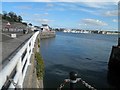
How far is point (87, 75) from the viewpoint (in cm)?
2662

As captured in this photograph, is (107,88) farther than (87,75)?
No

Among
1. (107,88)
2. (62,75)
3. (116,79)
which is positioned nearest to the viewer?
(107,88)

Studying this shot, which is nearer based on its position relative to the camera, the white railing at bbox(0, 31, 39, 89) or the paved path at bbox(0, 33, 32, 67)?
the white railing at bbox(0, 31, 39, 89)

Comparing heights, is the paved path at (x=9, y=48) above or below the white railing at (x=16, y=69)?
below

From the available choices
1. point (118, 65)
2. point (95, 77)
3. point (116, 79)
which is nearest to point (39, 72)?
point (95, 77)

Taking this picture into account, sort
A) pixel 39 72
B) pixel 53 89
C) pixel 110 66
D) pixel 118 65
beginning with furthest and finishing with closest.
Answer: pixel 110 66 → pixel 118 65 → pixel 53 89 → pixel 39 72

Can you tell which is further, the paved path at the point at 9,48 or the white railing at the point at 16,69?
the paved path at the point at 9,48

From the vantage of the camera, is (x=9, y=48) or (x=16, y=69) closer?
(x=16, y=69)

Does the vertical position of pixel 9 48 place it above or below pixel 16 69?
below

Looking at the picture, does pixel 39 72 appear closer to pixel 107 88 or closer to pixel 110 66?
pixel 107 88

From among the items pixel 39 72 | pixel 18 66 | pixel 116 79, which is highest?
pixel 18 66

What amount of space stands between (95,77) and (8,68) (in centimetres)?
2355

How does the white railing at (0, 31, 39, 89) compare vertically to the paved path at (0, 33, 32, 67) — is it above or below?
above

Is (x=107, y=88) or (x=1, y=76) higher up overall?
(x=1, y=76)
